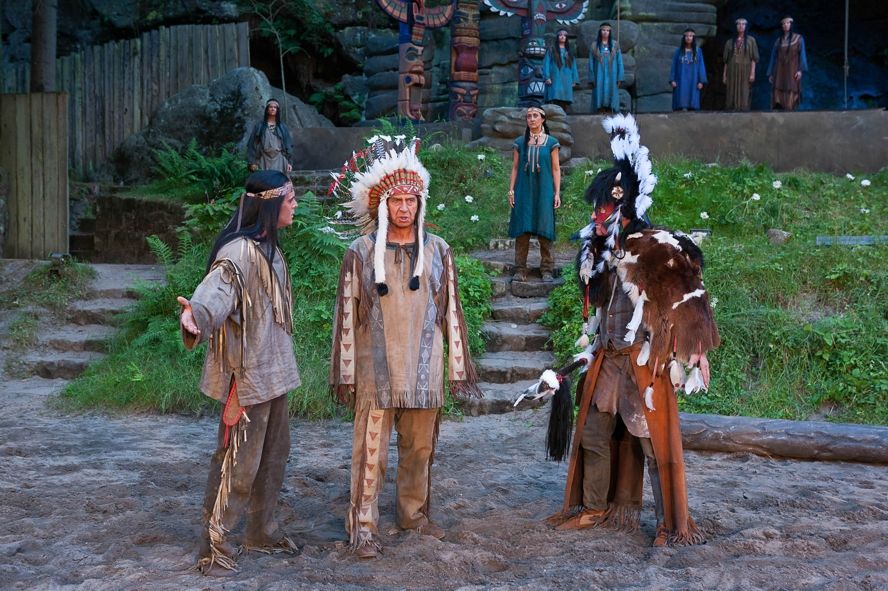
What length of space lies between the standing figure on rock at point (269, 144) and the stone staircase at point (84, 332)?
93.9 inches

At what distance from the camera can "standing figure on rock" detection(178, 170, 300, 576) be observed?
4.40 meters

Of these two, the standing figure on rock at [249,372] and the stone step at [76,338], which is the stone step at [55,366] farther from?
the standing figure on rock at [249,372]

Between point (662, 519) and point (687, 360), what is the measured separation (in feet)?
2.60

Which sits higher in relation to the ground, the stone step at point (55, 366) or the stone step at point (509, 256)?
the stone step at point (509, 256)

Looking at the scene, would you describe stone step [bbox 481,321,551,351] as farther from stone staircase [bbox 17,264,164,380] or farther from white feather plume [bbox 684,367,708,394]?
white feather plume [bbox 684,367,708,394]

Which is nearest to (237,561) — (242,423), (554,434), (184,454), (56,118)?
(242,423)

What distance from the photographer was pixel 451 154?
12656 mm

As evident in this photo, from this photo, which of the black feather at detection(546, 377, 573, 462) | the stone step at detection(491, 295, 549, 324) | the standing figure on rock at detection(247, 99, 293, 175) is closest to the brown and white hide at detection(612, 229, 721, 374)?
the black feather at detection(546, 377, 573, 462)

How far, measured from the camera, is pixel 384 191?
485 centimetres

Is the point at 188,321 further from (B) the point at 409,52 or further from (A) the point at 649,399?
(B) the point at 409,52

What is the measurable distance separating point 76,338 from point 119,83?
8112 mm

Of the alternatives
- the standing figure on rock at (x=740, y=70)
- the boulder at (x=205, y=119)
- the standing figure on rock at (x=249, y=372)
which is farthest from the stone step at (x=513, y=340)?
the standing figure on rock at (x=740, y=70)

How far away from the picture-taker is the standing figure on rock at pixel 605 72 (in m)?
15.3

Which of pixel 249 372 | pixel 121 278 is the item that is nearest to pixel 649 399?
pixel 249 372
